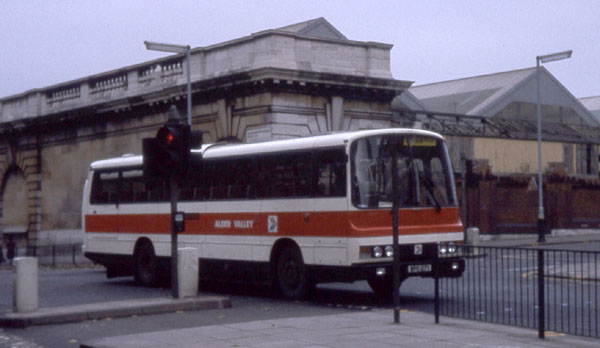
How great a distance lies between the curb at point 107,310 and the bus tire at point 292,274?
1708 mm

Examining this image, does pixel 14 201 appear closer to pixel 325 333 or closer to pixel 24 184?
pixel 24 184

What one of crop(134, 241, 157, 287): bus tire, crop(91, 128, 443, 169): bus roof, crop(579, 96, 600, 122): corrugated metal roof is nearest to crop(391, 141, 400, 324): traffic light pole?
crop(91, 128, 443, 169): bus roof

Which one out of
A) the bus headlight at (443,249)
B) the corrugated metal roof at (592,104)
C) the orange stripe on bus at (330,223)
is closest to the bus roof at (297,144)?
the orange stripe on bus at (330,223)

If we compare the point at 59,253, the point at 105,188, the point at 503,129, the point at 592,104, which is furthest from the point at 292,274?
the point at 592,104

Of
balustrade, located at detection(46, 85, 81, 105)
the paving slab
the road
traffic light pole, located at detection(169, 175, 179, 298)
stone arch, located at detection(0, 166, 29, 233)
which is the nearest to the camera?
the paving slab

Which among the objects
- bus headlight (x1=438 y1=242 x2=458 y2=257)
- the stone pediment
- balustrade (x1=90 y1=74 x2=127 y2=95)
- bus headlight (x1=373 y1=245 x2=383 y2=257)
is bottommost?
bus headlight (x1=373 y1=245 x2=383 y2=257)

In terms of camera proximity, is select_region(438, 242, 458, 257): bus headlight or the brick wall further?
the brick wall

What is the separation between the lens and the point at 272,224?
698 inches

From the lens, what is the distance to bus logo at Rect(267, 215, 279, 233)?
Result: 57.9ft

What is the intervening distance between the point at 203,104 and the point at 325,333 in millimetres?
23633

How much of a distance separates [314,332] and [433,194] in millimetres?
6039

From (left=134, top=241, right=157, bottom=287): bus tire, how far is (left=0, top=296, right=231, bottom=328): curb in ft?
18.8

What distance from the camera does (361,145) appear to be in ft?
53.4

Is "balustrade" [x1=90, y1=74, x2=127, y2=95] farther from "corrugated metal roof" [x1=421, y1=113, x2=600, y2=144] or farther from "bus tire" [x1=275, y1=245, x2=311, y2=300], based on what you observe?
"bus tire" [x1=275, y1=245, x2=311, y2=300]
